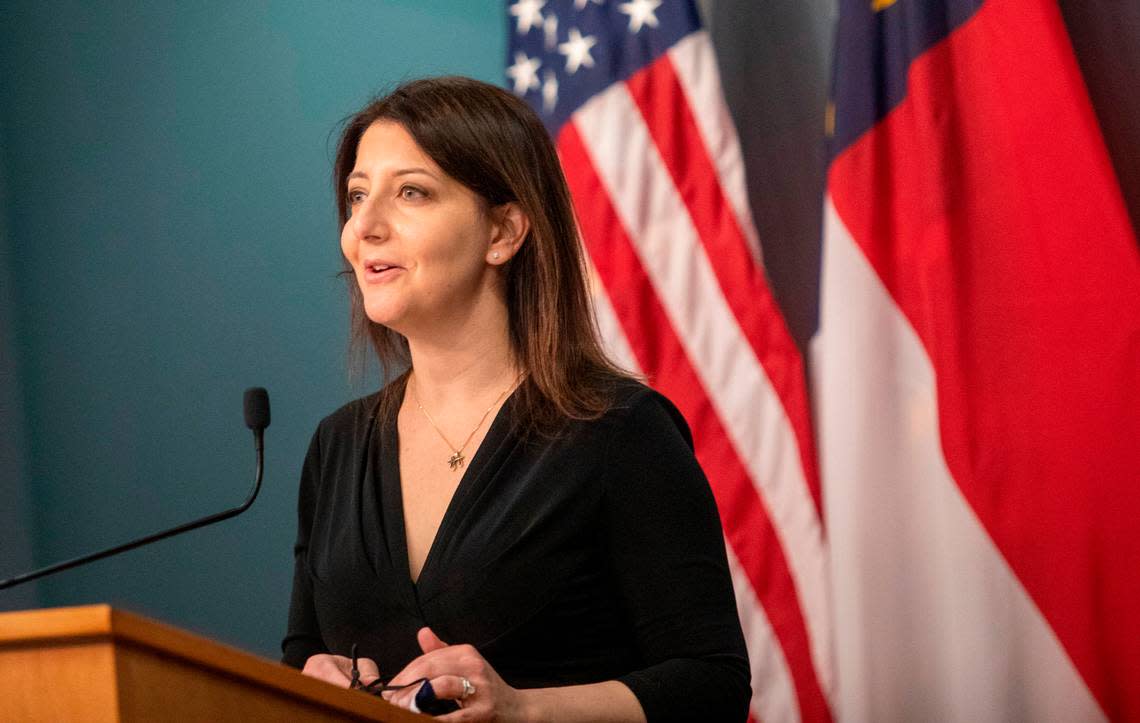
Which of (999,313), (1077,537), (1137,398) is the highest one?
(999,313)

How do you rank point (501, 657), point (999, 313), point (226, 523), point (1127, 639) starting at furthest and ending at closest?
point (226, 523), point (999, 313), point (1127, 639), point (501, 657)

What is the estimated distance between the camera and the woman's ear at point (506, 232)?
1.86 m

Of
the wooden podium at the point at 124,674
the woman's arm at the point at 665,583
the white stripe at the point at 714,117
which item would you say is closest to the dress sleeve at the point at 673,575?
the woman's arm at the point at 665,583

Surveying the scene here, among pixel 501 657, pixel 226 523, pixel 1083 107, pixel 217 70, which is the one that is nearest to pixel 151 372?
pixel 226 523

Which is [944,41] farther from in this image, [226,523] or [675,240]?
[226,523]

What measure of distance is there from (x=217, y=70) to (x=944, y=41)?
1.72 meters

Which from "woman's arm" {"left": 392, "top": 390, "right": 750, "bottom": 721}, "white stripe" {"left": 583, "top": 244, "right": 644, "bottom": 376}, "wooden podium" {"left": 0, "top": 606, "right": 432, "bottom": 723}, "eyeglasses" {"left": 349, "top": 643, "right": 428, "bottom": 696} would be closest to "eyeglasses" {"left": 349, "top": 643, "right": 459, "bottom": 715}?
"eyeglasses" {"left": 349, "top": 643, "right": 428, "bottom": 696}

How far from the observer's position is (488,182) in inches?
72.0

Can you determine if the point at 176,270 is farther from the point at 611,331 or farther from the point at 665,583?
the point at 665,583

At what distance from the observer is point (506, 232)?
73.8 inches

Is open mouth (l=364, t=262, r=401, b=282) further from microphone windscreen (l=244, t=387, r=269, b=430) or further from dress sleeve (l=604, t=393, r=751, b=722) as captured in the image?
dress sleeve (l=604, t=393, r=751, b=722)

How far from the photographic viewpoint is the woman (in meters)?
1.62

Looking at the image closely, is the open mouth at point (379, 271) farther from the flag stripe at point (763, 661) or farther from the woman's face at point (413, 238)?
the flag stripe at point (763, 661)

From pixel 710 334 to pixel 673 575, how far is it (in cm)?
96
